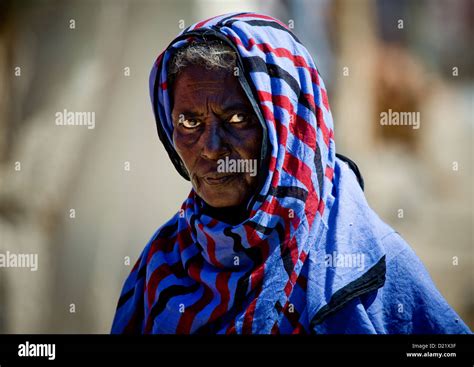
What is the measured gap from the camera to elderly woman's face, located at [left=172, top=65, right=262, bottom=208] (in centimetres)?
215

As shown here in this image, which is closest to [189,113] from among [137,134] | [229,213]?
[229,213]

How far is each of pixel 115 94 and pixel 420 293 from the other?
76.9 inches

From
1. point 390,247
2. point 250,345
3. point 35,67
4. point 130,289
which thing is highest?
point 35,67

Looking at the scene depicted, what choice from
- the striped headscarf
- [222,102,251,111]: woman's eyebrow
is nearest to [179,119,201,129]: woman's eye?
[222,102,251,111]: woman's eyebrow

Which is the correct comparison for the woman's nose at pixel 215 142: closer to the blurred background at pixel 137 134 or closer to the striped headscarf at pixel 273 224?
the striped headscarf at pixel 273 224

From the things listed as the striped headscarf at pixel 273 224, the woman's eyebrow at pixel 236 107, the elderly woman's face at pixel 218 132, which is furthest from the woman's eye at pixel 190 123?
the striped headscarf at pixel 273 224

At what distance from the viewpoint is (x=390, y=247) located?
84.8 inches

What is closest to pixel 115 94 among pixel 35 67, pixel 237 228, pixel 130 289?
pixel 35 67

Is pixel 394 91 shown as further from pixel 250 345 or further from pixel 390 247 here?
pixel 250 345

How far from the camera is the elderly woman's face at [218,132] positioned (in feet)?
7.05

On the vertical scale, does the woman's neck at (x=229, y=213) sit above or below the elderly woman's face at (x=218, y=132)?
below

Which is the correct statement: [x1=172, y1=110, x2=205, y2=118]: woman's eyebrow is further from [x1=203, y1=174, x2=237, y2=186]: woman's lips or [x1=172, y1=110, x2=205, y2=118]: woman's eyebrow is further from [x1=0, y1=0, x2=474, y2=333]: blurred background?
[x1=0, y1=0, x2=474, y2=333]: blurred background

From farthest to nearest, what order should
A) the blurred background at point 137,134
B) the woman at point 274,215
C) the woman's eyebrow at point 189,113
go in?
the blurred background at point 137,134 → the woman's eyebrow at point 189,113 → the woman at point 274,215

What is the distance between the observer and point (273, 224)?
2160 millimetres
